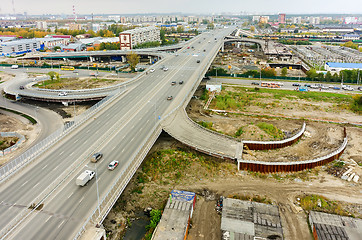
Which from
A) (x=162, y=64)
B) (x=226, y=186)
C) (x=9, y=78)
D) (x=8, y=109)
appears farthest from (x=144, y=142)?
(x=9, y=78)

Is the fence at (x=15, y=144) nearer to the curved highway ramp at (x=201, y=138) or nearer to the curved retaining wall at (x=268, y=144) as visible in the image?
the curved highway ramp at (x=201, y=138)

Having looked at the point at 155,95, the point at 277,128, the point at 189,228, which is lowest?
the point at 189,228

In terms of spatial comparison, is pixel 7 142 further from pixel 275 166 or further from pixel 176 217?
pixel 275 166

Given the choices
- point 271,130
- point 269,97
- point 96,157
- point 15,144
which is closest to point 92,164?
point 96,157

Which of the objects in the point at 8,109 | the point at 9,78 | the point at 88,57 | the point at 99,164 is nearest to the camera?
the point at 99,164

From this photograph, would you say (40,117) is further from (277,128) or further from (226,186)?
(277,128)

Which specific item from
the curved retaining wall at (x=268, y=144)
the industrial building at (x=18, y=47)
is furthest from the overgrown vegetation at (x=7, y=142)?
the industrial building at (x=18, y=47)

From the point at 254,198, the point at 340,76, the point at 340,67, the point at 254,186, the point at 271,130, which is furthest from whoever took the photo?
the point at 340,67

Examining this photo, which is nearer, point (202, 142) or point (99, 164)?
point (99, 164)
